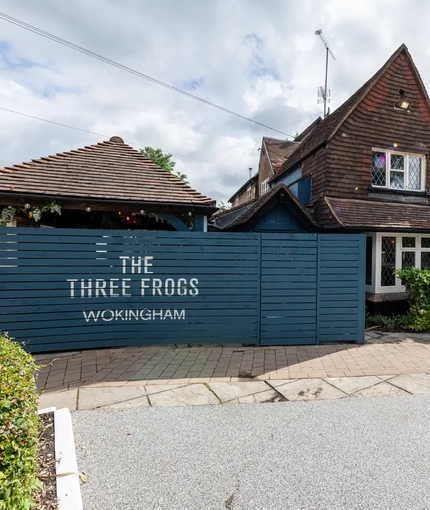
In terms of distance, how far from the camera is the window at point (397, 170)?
10.1 m

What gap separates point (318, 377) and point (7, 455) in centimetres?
381

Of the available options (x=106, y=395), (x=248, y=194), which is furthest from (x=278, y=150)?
(x=106, y=395)

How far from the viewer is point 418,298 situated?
7121mm

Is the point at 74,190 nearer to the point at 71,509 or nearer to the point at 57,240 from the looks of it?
the point at 57,240

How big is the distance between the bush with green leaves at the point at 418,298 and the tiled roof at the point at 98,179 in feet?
16.6

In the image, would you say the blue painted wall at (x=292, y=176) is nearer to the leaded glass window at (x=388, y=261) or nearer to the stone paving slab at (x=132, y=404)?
the leaded glass window at (x=388, y=261)

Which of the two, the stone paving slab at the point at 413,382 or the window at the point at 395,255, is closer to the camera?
the stone paving slab at the point at 413,382

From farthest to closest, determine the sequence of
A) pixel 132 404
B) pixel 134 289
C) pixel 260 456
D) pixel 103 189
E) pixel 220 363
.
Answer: pixel 103 189
pixel 134 289
pixel 220 363
pixel 132 404
pixel 260 456

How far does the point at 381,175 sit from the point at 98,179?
8965 mm

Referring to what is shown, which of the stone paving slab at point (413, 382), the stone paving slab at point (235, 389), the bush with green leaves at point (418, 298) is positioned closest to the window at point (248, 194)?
the bush with green leaves at point (418, 298)

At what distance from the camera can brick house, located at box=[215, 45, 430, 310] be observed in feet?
28.1

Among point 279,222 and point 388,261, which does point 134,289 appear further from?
point 388,261

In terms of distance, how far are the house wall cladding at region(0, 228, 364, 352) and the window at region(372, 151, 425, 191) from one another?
5.77m

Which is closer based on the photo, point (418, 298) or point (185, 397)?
point (185, 397)
